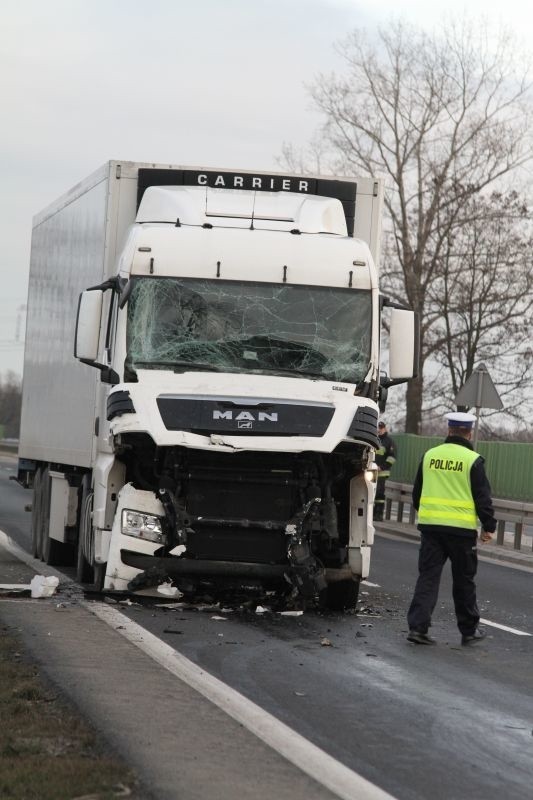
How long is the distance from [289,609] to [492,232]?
100 feet

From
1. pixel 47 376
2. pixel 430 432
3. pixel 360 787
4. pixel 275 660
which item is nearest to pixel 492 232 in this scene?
pixel 430 432

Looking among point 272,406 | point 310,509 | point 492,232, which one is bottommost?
point 310,509

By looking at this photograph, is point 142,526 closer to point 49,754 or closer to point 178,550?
point 178,550

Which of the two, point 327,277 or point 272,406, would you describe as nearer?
point 272,406

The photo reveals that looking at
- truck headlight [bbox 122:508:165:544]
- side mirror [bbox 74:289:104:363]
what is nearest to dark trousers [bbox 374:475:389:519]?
side mirror [bbox 74:289:104:363]

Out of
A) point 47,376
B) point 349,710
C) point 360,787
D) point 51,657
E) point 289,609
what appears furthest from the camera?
point 47,376

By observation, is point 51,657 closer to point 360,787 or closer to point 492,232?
point 360,787

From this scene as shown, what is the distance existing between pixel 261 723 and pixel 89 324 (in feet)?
19.8

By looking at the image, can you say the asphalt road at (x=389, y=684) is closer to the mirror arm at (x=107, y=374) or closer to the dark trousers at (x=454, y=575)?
the dark trousers at (x=454, y=575)

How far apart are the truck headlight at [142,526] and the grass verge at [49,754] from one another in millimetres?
3861

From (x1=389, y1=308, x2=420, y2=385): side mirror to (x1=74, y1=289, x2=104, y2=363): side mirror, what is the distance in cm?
237

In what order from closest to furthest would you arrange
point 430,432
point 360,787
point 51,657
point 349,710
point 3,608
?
point 360,787
point 349,710
point 51,657
point 3,608
point 430,432

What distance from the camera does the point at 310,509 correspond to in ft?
39.7

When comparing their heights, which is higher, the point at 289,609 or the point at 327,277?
the point at 327,277
